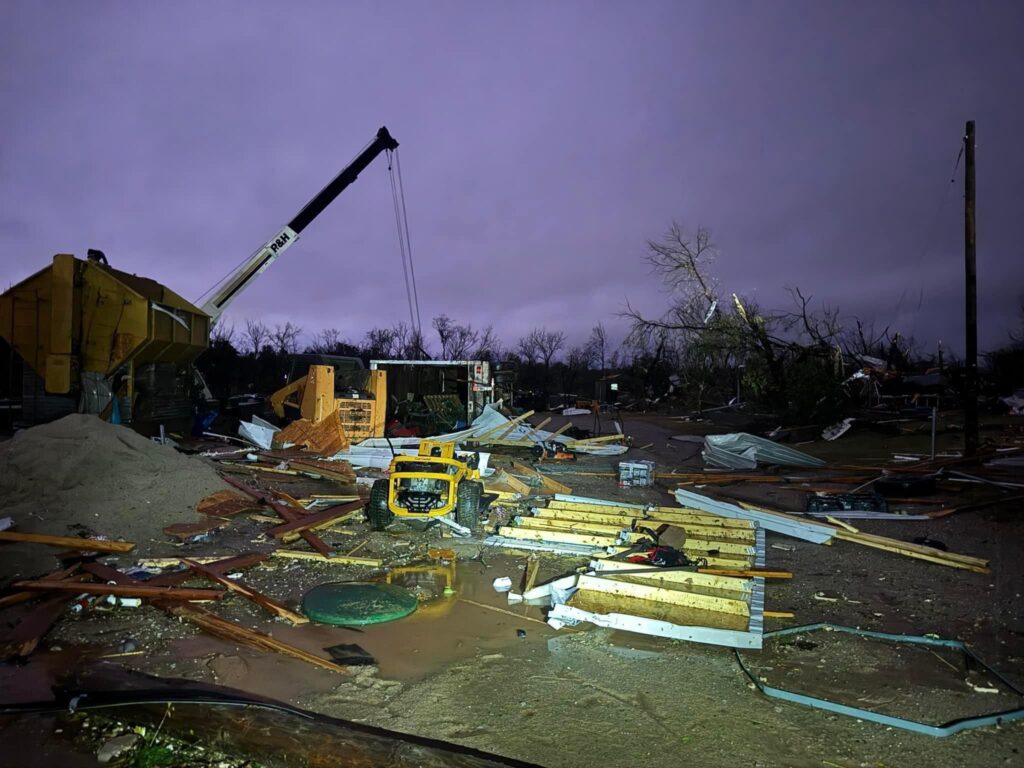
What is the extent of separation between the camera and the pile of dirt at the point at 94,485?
8172 mm

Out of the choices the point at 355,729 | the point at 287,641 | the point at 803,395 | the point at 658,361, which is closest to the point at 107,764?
the point at 355,729

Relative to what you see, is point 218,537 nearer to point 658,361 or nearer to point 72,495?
point 72,495

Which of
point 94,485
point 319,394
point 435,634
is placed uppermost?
point 319,394

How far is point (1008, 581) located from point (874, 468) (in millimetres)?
7727

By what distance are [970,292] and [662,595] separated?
13.2 metres

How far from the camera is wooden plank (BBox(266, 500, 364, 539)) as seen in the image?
8531 mm

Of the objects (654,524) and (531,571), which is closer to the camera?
(531,571)

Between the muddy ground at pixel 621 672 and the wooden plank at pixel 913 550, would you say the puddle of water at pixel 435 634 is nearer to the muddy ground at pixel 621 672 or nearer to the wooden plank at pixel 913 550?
the muddy ground at pixel 621 672

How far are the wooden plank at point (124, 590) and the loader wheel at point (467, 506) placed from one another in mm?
3433

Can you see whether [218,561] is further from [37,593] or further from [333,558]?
[37,593]

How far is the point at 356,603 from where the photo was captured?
6.04m

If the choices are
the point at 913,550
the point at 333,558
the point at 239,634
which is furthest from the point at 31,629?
the point at 913,550

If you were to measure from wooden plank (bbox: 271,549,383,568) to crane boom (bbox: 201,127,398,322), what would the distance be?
13885 millimetres

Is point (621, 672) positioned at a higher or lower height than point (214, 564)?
lower
